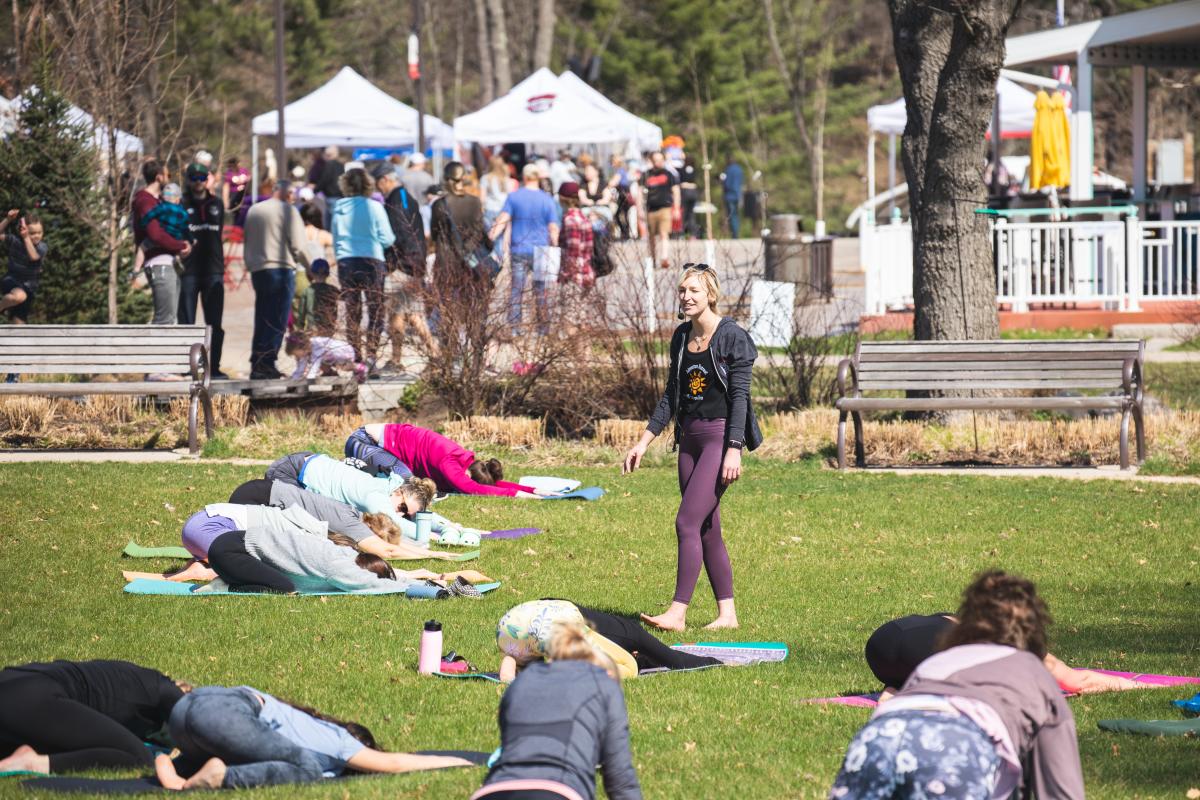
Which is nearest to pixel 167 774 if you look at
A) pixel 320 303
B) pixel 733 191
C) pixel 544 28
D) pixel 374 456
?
pixel 374 456

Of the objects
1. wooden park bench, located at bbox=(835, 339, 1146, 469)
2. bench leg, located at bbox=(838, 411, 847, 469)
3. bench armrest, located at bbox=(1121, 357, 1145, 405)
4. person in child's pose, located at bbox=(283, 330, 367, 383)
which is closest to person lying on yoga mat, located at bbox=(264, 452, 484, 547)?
bench leg, located at bbox=(838, 411, 847, 469)

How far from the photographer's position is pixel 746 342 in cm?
789

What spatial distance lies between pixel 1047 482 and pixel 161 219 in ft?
28.1

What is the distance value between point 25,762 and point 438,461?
20.3 feet

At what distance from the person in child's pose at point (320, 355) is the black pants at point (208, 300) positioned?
100 cm

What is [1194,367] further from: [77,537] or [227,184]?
[227,184]

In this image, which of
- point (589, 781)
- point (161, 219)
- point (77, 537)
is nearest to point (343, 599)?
point (77, 537)

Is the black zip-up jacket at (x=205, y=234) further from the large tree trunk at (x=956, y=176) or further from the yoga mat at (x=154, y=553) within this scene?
the large tree trunk at (x=956, y=176)

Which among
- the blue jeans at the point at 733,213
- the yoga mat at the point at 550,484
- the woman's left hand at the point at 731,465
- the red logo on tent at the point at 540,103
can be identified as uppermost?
the red logo on tent at the point at 540,103

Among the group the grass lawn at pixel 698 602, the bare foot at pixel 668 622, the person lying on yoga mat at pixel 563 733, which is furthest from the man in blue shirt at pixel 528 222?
the person lying on yoga mat at pixel 563 733

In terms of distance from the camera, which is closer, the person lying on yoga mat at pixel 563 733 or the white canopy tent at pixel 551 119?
the person lying on yoga mat at pixel 563 733

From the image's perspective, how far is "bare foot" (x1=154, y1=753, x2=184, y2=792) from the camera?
17.7 ft

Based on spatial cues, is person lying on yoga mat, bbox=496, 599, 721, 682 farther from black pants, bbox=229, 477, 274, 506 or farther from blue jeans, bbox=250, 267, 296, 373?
blue jeans, bbox=250, 267, 296, 373

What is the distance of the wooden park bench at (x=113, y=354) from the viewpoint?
1342 cm
